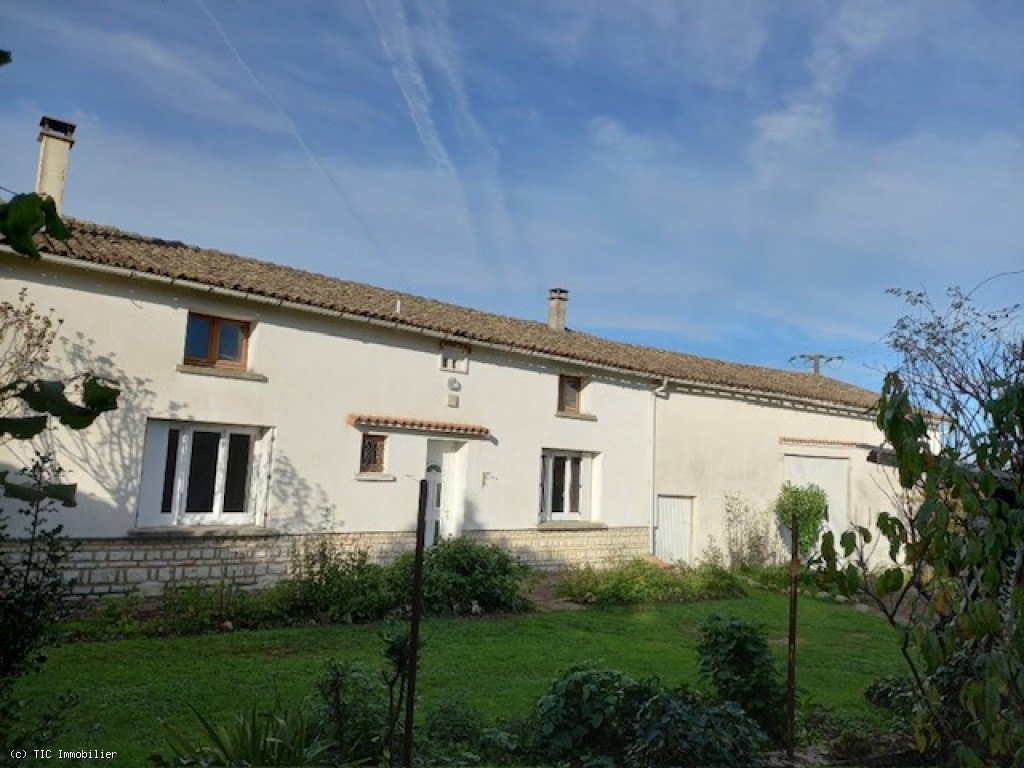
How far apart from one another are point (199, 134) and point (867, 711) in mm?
11533

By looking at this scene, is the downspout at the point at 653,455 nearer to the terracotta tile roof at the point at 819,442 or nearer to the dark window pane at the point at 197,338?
the terracotta tile roof at the point at 819,442

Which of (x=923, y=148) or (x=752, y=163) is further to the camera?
(x=752, y=163)

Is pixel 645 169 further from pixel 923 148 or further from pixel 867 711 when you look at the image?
pixel 867 711

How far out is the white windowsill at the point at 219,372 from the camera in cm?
1166

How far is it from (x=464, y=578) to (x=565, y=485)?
5592mm

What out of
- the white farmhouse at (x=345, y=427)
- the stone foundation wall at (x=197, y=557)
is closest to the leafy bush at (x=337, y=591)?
the stone foundation wall at (x=197, y=557)

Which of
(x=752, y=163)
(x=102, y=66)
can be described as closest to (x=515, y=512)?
(x=752, y=163)

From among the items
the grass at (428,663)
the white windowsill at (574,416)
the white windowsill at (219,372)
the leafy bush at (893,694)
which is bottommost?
the grass at (428,663)

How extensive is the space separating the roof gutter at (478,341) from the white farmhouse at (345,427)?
→ 43 millimetres

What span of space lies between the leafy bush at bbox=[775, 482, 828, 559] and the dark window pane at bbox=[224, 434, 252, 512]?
13.9 m

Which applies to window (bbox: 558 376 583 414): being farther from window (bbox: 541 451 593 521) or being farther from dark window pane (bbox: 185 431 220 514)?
dark window pane (bbox: 185 431 220 514)

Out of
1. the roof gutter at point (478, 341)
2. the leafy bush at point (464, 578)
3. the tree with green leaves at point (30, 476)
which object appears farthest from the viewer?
the leafy bush at point (464, 578)

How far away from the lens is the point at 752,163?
38.1 feet

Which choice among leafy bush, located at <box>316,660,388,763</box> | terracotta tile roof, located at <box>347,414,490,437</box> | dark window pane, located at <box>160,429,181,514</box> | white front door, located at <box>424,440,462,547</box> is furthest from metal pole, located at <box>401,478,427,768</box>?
white front door, located at <box>424,440,462,547</box>
